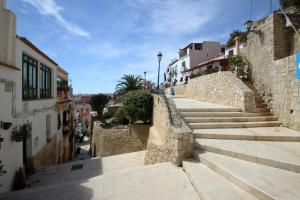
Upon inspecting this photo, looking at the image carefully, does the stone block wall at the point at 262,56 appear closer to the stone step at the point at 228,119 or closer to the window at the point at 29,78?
the stone step at the point at 228,119

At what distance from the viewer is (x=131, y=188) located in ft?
20.3

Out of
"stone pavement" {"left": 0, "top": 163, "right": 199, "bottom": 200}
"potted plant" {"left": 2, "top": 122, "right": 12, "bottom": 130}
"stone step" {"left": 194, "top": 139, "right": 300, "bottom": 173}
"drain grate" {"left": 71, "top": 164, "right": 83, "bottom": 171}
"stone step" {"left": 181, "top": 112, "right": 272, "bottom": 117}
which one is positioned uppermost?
"stone step" {"left": 181, "top": 112, "right": 272, "bottom": 117}

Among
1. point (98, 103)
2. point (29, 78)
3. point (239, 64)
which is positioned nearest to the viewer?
Answer: point (29, 78)

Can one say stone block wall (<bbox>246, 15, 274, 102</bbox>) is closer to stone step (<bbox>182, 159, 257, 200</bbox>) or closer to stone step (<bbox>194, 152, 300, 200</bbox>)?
stone step (<bbox>194, 152, 300, 200</bbox>)

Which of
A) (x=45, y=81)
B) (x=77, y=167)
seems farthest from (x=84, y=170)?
(x=45, y=81)

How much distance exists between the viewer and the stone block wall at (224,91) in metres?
11.0

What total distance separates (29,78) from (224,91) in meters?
9.24

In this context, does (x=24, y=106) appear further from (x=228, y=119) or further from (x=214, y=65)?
(x=214, y=65)

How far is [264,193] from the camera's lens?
4547 mm

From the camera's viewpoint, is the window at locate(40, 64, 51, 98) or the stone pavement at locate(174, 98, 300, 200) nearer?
the stone pavement at locate(174, 98, 300, 200)

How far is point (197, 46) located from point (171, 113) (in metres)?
38.6

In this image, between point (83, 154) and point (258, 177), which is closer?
point (258, 177)

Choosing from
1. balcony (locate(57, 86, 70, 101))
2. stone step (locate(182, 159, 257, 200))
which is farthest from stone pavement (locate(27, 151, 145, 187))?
balcony (locate(57, 86, 70, 101))

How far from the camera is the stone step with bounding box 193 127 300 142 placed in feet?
26.7
